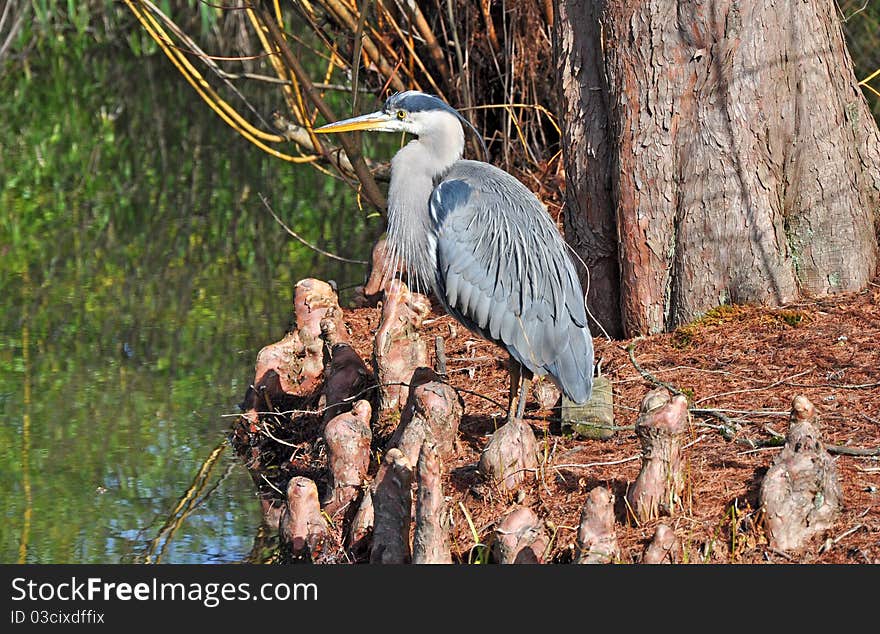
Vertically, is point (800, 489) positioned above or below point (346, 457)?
below

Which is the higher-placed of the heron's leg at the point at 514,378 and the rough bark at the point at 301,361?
the rough bark at the point at 301,361

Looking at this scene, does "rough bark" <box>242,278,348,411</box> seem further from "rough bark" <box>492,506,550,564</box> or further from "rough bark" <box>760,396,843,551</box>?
"rough bark" <box>760,396,843,551</box>

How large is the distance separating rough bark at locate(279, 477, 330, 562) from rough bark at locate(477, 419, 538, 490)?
2.12 feet

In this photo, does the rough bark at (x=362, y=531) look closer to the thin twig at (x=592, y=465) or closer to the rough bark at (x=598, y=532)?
the thin twig at (x=592, y=465)

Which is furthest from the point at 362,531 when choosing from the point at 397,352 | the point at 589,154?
the point at 589,154

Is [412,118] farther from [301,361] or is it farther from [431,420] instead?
[431,420]

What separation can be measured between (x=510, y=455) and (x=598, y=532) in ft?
2.31

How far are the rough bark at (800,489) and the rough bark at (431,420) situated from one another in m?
1.21

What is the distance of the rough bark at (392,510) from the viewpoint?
3953 millimetres

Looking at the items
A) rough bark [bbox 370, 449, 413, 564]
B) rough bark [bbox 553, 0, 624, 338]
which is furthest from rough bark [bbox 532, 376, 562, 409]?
rough bark [bbox 370, 449, 413, 564]

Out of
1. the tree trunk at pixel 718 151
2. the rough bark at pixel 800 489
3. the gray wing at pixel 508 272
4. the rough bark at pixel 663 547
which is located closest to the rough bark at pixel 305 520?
the gray wing at pixel 508 272

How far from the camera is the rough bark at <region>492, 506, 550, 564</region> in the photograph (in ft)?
12.3

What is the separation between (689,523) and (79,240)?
6216 mm

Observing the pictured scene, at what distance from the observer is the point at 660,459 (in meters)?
3.79
